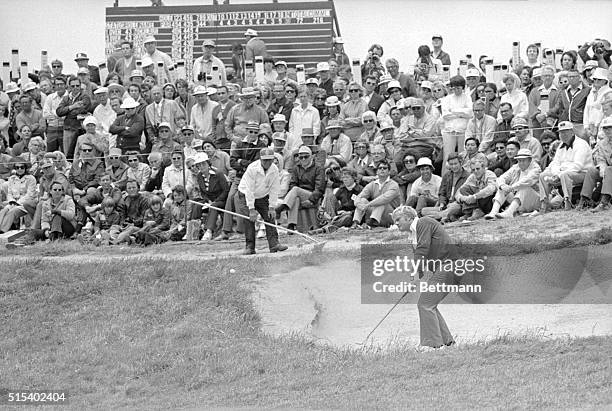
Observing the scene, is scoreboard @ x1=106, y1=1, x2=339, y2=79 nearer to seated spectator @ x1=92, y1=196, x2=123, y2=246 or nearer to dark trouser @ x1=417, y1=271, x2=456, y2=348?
seated spectator @ x1=92, y1=196, x2=123, y2=246

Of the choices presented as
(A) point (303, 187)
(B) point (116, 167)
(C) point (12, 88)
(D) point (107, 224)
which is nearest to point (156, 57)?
Answer: (C) point (12, 88)

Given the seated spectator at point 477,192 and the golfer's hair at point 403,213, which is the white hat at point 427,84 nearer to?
the seated spectator at point 477,192

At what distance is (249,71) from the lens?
27.1 metres

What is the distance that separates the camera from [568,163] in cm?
2038

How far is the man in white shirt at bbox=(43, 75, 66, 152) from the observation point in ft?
82.3

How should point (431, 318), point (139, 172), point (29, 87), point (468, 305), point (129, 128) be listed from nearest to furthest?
point (431, 318)
point (468, 305)
point (139, 172)
point (129, 128)
point (29, 87)

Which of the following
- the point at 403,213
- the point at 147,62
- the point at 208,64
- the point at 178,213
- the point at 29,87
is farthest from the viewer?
the point at 208,64

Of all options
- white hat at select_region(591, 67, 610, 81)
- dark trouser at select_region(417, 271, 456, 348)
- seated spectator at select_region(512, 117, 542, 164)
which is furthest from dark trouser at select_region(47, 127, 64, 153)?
dark trouser at select_region(417, 271, 456, 348)

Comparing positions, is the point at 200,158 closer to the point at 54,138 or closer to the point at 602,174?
the point at 54,138

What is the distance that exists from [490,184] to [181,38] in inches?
458

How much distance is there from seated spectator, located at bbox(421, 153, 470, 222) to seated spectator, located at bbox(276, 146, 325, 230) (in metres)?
1.79

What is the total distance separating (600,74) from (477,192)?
261cm

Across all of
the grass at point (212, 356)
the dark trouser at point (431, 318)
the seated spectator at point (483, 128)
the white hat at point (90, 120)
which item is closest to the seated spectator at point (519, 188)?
the seated spectator at point (483, 128)

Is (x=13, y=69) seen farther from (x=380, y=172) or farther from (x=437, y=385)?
(x=437, y=385)
